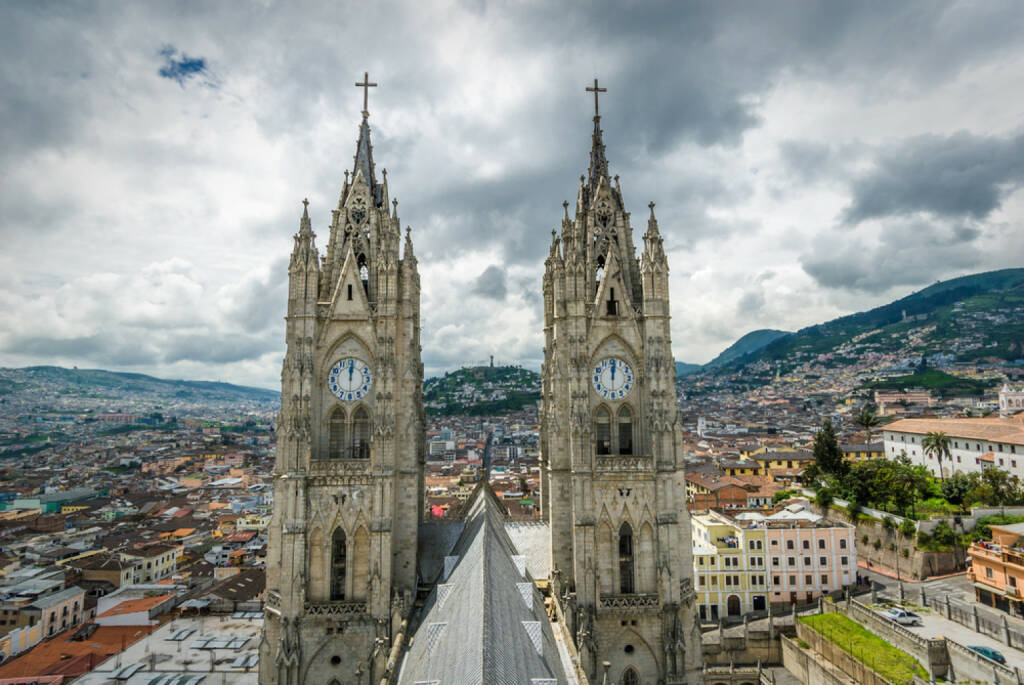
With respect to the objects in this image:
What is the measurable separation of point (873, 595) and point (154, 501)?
120 meters

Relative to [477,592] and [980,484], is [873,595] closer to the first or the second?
[980,484]

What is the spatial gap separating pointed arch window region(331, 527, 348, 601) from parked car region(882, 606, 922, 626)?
41.5 metres

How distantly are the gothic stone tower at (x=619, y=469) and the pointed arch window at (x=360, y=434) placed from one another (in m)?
8.44

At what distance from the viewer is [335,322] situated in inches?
1113

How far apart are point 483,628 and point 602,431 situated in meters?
14.0

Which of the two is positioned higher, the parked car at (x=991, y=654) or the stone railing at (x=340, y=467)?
the stone railing at (x=340, y=467)

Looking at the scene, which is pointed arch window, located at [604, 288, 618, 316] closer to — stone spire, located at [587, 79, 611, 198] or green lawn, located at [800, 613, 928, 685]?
stone spire, located at [587, 79, 611, 198]

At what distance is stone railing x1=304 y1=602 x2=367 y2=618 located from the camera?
25.8m

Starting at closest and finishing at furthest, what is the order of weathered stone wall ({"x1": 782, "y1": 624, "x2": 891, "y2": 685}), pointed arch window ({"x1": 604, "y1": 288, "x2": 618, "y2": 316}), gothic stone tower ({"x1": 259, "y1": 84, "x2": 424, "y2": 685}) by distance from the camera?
gothic stone tower ({"x1": 259, "y1": 84, "x2": 424, "y2": 685}), pointed arch window ({"x1": 604, "y1": 288, "x2": 618, "y2": 316}), weathered stone wall ({"x1": 782, "y1": 624, "x2": 891, "y2": 685})

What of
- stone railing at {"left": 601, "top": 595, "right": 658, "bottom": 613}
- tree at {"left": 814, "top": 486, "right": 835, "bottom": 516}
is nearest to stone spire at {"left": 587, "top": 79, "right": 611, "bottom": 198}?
stone railing at {"left": 601, "top": 595, "right": 658, "bottom": 613}

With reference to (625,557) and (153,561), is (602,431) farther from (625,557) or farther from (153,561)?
(153,561)

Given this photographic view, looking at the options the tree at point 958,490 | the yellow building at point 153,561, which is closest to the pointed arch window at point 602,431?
the tree at point 958,490

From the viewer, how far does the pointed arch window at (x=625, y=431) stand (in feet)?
94.3

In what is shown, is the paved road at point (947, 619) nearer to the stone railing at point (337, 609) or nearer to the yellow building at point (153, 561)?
the stone railing at point (337, 609)
